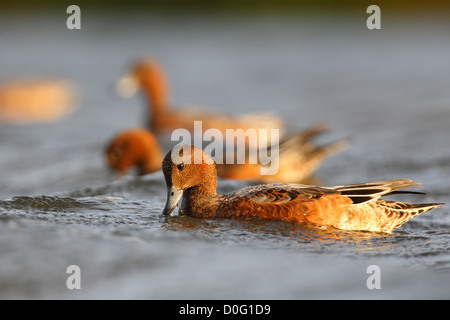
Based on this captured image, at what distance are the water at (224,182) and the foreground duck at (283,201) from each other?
114 mm

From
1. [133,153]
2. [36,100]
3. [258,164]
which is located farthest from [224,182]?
[36,100]

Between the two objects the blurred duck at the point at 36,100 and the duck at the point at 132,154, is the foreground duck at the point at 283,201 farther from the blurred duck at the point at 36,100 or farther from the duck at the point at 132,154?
the blurred duck at the point at 36,100

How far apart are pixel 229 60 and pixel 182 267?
15.4m

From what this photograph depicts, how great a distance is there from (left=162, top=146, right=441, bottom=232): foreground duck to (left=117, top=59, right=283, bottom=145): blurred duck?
6.37 m

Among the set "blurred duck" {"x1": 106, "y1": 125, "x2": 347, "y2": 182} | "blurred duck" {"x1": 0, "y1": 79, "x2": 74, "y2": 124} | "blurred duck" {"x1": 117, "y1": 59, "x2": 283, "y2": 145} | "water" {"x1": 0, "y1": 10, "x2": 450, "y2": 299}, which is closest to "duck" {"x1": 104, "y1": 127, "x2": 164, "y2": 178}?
"blurred duck" {"x1": 106, "y1": 125, "x2": 347, "y2": 182}

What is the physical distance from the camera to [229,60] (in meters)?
20.4

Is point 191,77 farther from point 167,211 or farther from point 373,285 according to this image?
point 373,285

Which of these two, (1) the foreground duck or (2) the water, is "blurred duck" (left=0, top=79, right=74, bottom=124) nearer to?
(2) the water

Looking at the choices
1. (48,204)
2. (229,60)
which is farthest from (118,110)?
(48,204)

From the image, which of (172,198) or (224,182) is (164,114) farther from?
(172,198)

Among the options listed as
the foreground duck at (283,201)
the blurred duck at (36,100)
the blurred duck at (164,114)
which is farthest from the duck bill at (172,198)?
the blurred duck at (36,100)

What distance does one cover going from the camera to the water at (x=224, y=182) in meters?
5.31

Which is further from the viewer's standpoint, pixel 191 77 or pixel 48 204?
pixel 191 77
